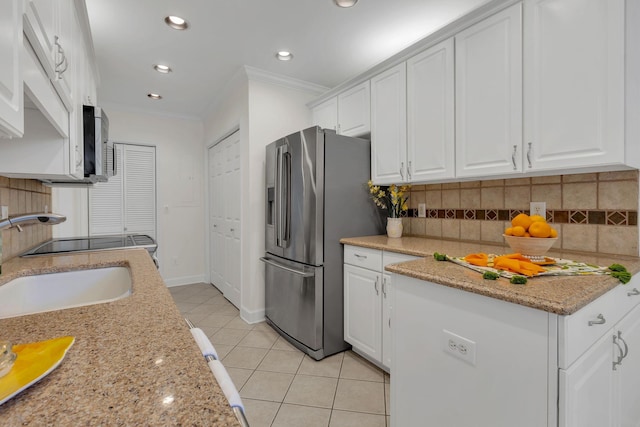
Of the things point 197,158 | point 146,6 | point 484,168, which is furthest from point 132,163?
point 484,168

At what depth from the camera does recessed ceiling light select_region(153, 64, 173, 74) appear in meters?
2.85

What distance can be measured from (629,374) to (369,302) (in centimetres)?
130

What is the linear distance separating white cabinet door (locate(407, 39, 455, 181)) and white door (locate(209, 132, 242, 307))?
2.01m

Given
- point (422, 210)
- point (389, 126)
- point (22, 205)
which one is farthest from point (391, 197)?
point (22, 205)

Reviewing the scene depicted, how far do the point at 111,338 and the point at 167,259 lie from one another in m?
4.06

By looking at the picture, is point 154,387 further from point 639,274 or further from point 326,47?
point 326,47

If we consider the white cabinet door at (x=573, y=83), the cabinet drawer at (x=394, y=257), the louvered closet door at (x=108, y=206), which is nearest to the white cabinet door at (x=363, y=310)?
the cabinet drawer at (x=394, y=257)

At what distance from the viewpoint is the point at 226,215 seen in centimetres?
379

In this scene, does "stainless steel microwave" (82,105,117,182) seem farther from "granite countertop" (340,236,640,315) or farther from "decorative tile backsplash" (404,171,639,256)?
"decorative tile backsplash" (404,171,639,256)

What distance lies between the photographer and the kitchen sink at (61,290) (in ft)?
3.98

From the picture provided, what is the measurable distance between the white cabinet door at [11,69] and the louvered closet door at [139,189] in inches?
154

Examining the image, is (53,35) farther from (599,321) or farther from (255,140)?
(599,321)

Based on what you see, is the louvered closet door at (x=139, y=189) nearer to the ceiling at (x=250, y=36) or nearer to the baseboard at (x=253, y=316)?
the ceiling at (x=250, y=36)

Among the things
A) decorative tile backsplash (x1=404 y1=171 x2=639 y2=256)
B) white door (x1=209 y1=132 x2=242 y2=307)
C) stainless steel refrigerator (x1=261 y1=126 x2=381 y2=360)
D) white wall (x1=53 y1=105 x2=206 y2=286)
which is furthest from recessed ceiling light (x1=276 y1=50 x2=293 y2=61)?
white wall (x1=53 y1=105 x2=206 y2=286)
